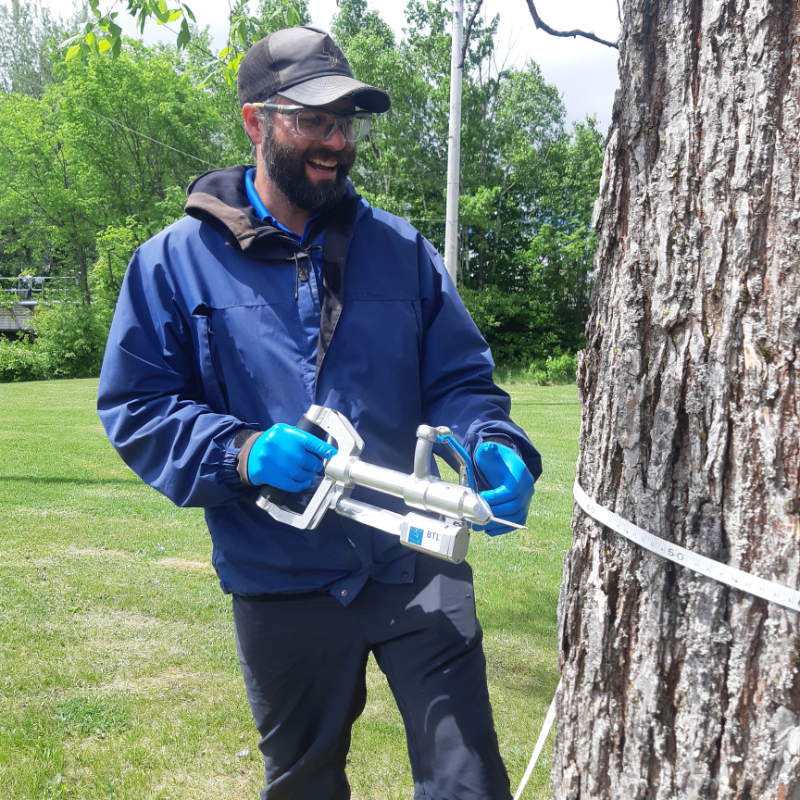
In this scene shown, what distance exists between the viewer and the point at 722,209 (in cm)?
149

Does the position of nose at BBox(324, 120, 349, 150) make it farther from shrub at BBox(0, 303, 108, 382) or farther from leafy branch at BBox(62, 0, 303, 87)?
shrub at BBox(0, 303, 108, 382)

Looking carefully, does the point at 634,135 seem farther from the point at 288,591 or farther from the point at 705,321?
the point at 288,591

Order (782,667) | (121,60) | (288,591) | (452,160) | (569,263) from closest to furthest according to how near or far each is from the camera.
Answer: (782,667), (288,591), (452,160), (121,60), (569,263)

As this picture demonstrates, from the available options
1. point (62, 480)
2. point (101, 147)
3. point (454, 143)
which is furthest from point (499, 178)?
point (62, 480)

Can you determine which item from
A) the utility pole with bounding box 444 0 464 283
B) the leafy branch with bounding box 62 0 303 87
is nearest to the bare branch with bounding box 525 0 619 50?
the leafy branch with bounding box 62 0 303 87

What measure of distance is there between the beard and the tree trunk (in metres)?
0.94

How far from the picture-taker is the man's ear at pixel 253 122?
2.50 m

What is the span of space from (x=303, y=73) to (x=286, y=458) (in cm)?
117

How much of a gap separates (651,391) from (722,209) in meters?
0.36

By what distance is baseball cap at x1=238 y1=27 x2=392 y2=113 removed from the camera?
7.78 ft

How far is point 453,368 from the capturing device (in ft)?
7.84

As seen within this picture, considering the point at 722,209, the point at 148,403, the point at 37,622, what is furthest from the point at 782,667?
the point at 37,622

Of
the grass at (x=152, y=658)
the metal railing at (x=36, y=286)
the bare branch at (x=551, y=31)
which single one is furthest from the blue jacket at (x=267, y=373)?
the metal railing at (x=36, y=286)

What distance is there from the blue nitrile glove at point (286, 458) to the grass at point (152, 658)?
5.58 ft
